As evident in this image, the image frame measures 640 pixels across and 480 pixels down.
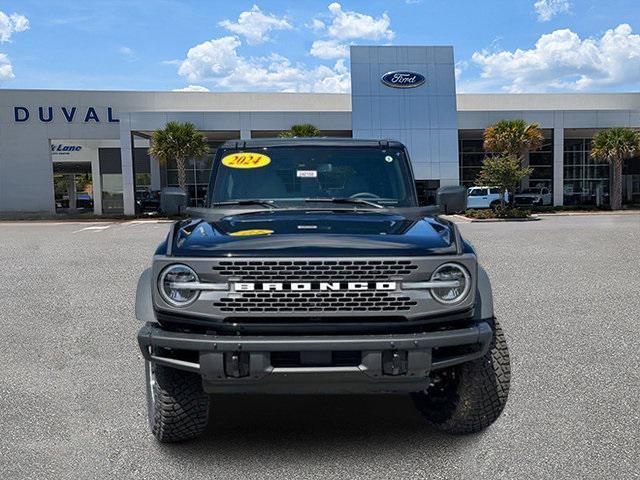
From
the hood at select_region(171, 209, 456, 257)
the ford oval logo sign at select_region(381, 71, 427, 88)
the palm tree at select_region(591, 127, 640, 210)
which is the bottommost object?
the hood at select_region(171, 209, 456, 257)

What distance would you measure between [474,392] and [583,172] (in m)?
46.5

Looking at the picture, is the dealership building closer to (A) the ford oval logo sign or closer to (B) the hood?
(A) the ford oval logo sign

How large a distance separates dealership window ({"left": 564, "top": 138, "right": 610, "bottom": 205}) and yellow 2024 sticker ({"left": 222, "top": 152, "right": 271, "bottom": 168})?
4361cm

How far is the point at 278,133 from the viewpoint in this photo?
35688mm

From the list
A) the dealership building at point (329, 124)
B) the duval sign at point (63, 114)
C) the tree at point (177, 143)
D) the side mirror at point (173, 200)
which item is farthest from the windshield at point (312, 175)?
the duval sign at point (63, 114)

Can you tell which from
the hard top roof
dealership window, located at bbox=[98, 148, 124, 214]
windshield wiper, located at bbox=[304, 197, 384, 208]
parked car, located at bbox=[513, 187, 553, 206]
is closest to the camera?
windshield wiper, located at bbox=[304, 197, 384, 208]

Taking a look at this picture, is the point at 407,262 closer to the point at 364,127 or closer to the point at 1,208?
the point at 364,127

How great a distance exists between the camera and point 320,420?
423 cm

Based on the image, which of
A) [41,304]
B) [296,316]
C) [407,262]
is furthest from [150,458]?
[41,304]

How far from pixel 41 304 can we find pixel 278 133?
27988 millimetres

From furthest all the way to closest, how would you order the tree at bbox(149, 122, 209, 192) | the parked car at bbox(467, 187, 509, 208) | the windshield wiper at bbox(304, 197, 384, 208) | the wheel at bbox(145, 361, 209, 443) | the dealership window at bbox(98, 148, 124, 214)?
the dealership window at bbox(98, 148, 124, 214), the parked car at bbox(467, 187, 509, 208), the tree at bbox(149, 122, 209, 192), the windshield wiper at bbox(304, 197, 384, 208), the wheel at bbox(145, 361, 209, 443)

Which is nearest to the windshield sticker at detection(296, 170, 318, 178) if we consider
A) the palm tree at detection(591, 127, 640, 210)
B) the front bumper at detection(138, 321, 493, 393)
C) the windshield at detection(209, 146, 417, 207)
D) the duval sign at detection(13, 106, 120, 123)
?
the windshield at detection(209, 146, 417, 207)

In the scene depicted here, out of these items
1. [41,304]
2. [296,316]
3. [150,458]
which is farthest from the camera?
[41,304]

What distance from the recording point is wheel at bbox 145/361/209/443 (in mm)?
3633
